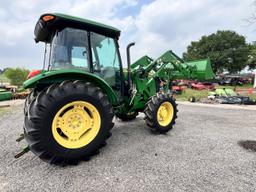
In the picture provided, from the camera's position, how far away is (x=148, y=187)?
219 centimetres

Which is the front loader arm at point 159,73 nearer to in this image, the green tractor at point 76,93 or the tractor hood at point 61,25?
the green tractor at point 76,93

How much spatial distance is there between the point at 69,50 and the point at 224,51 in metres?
38.4

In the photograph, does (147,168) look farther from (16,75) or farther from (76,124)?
(16,75)

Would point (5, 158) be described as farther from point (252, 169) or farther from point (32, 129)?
point (252, 169)

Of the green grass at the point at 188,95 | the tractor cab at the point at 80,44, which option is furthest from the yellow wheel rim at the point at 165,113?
the green grass at the point at 188,95

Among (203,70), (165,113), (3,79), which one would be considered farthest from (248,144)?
(3,79)

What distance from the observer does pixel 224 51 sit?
35125mm

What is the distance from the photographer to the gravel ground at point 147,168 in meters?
2.23

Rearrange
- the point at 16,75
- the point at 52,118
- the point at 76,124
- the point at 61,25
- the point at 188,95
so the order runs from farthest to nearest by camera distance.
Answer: the point at 16,75
the point at 188,95
the point at 61,25
the point at 76,124
the point at 52,118

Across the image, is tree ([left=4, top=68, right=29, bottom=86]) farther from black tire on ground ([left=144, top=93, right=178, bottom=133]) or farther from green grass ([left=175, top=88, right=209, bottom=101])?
black tire on ground ([left=144, top=93, right=178, bottom=133])

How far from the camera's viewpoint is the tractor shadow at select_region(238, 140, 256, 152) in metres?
3.39

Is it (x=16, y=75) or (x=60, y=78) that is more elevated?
(x=16, y=75)

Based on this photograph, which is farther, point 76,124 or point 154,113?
point 154,113

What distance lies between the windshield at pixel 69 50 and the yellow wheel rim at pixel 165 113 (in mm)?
2004
